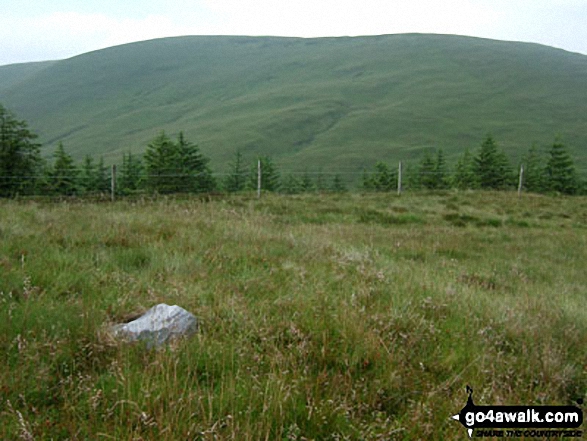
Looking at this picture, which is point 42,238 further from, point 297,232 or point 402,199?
point 402,199

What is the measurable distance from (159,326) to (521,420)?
8.16 ft

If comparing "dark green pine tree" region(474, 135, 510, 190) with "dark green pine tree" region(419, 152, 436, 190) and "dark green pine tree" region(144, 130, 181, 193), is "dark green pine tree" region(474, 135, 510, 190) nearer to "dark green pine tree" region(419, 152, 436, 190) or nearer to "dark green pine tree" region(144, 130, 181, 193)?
"dark green pine tree" region(419, 152, 436, 190)

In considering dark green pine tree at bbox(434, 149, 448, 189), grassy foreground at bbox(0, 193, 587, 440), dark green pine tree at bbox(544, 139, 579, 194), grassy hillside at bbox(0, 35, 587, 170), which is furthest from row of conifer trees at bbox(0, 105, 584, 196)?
grassy hillside at bbox(0, 35, 587, 170)

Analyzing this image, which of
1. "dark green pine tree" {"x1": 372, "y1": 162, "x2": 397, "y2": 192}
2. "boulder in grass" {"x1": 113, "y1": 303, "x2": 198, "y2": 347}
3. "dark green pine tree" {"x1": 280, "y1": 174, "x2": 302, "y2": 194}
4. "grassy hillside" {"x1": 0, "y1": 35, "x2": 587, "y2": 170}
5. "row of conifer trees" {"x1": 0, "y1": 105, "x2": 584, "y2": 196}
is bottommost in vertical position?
"dark green pine tree" {"x1": 280, "y1": 174, "x2": 302, "y2": 194}

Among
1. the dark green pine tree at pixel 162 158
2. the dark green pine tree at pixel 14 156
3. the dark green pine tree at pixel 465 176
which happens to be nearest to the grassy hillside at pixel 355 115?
the dark green pine tree at pixel 465 176

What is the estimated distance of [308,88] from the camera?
182500mm

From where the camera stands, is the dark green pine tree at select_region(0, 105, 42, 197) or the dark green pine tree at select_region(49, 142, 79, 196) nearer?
the dark green pine tree at select_region(0, 105, 42, 197)

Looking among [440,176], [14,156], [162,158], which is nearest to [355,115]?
[440,176]

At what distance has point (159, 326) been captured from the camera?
324cm

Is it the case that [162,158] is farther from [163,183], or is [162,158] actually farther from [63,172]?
[63,172]

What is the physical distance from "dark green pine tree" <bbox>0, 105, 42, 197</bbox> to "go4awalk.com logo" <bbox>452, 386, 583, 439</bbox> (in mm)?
23630

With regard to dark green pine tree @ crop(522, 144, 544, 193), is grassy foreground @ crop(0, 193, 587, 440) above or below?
above

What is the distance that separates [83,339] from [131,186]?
39.9m

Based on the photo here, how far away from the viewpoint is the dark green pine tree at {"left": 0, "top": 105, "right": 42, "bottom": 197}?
2158cm
